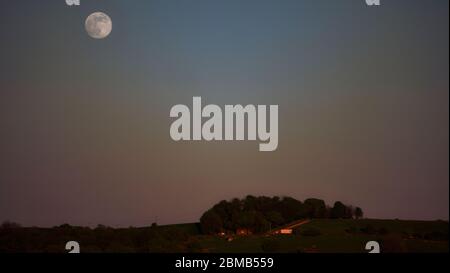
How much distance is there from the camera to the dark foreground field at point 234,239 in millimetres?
21453

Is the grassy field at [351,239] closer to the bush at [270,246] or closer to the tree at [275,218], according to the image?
the bush at [270,246]

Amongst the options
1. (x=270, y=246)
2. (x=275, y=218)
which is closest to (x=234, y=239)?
(x=270, y=246)

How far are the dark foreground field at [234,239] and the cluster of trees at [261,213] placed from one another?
49 cm

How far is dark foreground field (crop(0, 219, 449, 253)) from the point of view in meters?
21.5

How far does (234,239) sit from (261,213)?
96.8 inches

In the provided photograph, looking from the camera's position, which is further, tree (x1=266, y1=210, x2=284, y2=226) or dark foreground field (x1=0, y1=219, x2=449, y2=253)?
tree (x1=266, y1=210, x2=284, y2=226)

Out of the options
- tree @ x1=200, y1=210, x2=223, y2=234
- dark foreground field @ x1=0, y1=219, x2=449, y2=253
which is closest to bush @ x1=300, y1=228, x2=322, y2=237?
dark foreground field @ x1=0, y1=219, x2=449, y2=253

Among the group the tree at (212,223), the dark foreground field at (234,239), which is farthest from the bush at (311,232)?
the tree at (212,223)

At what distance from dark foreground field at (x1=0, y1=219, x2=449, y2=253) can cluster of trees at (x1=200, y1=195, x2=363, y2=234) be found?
493 mm

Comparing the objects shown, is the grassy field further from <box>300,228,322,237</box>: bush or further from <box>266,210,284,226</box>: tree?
<box>266,210,284,226</box>: tree

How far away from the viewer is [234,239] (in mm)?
22688

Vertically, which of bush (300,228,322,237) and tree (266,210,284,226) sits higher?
tree (266,210,284,226)

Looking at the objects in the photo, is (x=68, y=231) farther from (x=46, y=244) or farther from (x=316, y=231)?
(x=316, y=231)

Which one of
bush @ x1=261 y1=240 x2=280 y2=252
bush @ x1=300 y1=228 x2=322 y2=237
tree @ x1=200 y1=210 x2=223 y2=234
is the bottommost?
bush @ x1=261 y1=240 x2=280 y2=252
